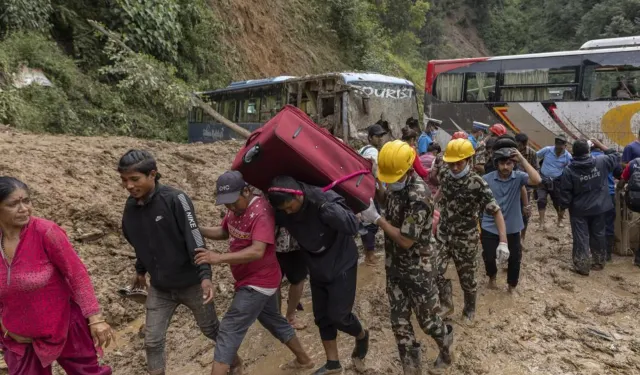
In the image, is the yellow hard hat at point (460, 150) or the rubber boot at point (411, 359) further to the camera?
the yellow hard hat at point (460, 150)

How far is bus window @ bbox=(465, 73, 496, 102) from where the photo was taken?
12.8 metres

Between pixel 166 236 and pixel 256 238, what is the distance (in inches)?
22.4

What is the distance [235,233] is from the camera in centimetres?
300

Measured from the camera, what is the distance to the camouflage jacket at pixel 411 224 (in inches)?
117

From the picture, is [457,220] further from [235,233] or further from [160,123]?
[160,123]

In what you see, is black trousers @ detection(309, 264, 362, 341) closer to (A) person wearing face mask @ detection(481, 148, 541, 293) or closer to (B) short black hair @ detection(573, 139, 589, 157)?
(A) person wearing face mask @ detection(481, 148, 541, 293)

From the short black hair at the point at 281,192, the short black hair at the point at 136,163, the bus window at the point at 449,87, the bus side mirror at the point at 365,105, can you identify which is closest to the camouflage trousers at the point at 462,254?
the short black hair at the point at 281,192

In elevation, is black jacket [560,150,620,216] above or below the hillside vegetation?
below

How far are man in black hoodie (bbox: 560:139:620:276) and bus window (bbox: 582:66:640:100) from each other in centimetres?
628

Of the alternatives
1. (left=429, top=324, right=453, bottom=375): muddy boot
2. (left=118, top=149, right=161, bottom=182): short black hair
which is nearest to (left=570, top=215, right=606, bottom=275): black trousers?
(left=429, top=324, right=453, bottom=375): muddy boot

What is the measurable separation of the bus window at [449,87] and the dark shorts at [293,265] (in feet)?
35.5

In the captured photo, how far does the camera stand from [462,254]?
416 cm

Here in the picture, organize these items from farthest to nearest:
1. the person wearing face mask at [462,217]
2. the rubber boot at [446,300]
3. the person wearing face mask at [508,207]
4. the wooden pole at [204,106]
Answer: the wooden pole at [204,106], the person wearing face mask at [508,207], the rubber boot at [446,300], the person wearing face mask at [462,217]

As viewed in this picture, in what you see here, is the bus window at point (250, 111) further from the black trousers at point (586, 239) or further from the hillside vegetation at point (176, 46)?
the black trousers at point (586, 239)
